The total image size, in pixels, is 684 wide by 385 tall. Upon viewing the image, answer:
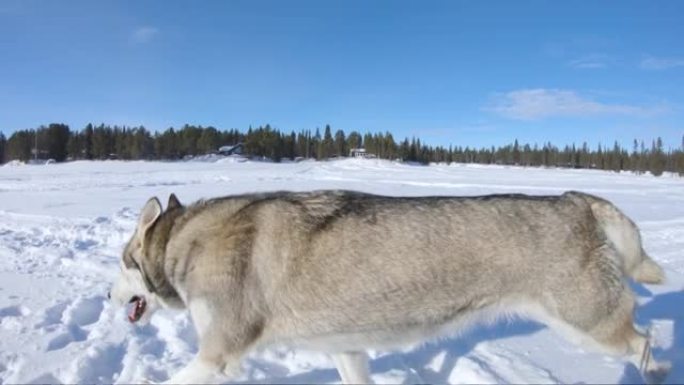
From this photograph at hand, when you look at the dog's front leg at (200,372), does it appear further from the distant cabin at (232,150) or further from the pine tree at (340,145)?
the pine tree at (340,145)

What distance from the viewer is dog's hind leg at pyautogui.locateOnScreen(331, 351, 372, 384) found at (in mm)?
5051

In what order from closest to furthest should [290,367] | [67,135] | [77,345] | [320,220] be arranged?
[320,220] < [290,367] < [77,345] < [67,135]

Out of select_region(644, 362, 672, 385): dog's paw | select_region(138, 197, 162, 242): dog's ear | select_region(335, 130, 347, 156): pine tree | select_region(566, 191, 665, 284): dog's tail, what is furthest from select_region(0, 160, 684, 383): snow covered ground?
select_region(335, 130, 347, 156): pine tree

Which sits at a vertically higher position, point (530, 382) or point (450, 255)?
point (450, 255)

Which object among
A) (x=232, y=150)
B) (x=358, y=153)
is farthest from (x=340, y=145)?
(x=232, y=150)

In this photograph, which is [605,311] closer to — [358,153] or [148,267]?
[148,267]

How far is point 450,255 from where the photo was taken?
4.47m

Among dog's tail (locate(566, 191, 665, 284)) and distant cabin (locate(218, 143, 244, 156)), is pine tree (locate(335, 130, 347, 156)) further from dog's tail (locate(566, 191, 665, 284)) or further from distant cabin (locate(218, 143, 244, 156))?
dog's tail (locate(566, 191, 665, 284))

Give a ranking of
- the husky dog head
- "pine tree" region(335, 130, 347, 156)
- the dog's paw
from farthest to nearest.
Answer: "pine tree" region(335, 130, 347, 156), the husky dog head, the dog's paw

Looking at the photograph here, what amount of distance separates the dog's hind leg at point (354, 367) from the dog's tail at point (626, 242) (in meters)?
2.39

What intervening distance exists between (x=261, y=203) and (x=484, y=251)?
198 cm

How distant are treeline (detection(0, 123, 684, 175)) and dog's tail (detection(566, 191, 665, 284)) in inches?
4727

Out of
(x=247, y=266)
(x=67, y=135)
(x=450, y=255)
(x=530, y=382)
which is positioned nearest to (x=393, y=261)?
(x=450, y=255)

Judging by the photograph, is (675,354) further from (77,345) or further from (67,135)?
(67,135)
